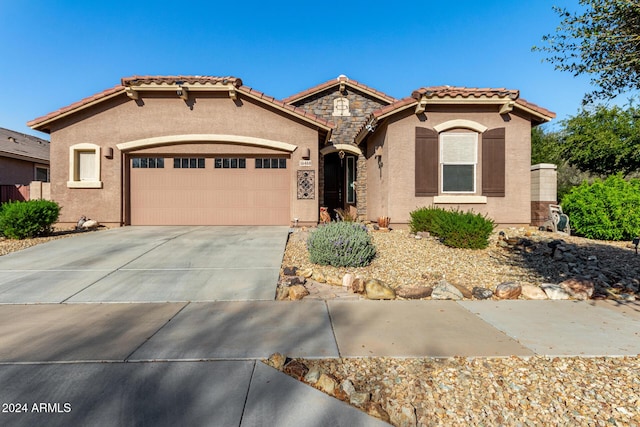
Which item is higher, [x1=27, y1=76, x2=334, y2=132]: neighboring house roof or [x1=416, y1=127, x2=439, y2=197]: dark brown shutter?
[x1=27, y1=76, x2=334, y2=132]: neighboring house roof

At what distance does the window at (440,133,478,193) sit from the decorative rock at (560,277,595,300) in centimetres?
581

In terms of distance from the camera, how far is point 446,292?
16.2ft

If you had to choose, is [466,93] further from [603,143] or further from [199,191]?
[603,143]

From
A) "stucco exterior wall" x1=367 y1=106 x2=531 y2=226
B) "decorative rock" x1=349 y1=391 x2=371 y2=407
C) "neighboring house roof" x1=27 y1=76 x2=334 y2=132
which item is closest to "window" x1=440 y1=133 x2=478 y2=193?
"stucco exterior wall" x1=367 y1=106 x2=531 y2=226

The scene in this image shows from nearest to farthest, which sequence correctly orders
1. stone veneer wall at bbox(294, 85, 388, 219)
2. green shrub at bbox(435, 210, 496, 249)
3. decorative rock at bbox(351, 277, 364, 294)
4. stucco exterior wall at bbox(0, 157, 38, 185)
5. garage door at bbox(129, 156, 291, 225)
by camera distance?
decorative rock at bbox(351, 277, 364, 294) → green shrub at bbox(435, 210, 496, 249) → garage door at bbox(129, 156, 291, 225) → stone veneer wall at bbox(294, 85, 388, 219) → stucco exterior wall at bbox(0, 157, 38, 185)

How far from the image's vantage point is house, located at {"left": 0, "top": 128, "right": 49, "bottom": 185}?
1733 cm

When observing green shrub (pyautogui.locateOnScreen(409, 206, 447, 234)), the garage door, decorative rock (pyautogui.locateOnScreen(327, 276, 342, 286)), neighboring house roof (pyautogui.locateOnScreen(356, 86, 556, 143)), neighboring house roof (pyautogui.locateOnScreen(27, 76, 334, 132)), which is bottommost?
decorative rock (pyautogui.locateOnScreen(327, 276, 342, 286))

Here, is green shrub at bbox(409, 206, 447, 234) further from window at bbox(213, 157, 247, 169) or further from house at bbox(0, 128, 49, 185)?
house at bbox(0, 128, 49, 185)

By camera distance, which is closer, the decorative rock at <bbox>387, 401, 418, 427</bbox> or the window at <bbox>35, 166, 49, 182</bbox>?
the decorative rock at <bbox>387, 401, 418, 427</bbox>

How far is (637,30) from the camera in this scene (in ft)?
12.5

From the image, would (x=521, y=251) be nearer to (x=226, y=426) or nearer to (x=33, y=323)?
(x=226, y=426)

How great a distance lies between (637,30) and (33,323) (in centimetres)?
770

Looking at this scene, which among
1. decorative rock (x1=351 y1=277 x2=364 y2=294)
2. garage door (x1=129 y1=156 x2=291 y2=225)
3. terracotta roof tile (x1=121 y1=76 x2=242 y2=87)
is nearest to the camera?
decorative rock (x1=351 y1=277 x2=364 y2=294)

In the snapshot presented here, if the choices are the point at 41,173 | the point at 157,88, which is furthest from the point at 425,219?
the point at 41,173
